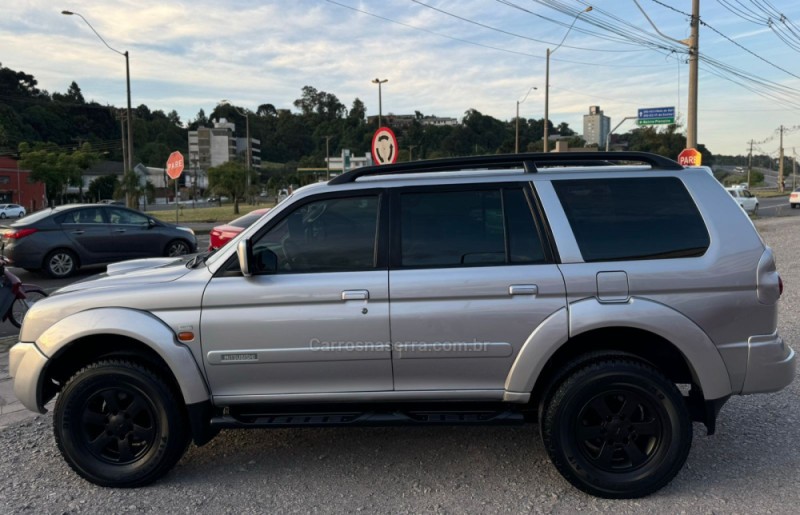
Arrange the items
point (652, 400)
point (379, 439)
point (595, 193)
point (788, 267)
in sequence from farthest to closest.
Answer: point (788, 267), point (379, 439), point (595, 193), point (652, 400)

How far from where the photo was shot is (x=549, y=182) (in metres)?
3.68

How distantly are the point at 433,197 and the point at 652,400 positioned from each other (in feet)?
5.72

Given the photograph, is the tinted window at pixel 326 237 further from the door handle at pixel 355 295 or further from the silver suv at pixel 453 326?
the door handle at pixel 355 295

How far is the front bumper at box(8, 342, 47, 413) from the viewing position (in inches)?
143

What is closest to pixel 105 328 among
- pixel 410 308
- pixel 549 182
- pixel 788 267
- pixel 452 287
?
pixel 410 308

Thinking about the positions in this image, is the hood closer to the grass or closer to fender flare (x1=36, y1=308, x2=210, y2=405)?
fender flare (x1=36, y1=308, x2=210, y2=405)

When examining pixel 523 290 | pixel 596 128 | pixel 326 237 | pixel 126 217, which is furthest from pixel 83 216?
pixel 596 128

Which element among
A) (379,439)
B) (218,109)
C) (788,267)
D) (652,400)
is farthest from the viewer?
(218,109)

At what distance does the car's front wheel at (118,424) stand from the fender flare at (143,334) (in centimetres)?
17

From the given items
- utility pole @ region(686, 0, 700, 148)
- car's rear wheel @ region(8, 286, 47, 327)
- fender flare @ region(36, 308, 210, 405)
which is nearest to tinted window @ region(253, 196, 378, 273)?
fender flare @ region(36, 308, 210, 405)

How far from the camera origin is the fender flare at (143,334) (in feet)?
11.5

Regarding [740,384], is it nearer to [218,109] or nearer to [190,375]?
[190,375]

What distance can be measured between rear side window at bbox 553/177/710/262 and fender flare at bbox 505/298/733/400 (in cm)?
31

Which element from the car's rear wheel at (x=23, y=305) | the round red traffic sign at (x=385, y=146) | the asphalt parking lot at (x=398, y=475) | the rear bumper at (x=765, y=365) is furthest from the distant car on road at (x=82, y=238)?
the rear bumper at (x=765, y=365)
